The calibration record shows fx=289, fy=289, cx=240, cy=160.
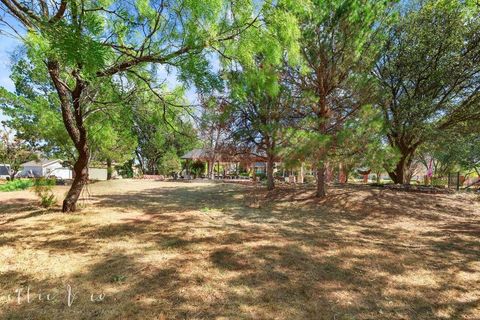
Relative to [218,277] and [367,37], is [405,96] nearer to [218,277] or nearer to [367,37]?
[367,37]

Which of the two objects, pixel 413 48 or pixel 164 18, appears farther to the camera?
pixel 413 48

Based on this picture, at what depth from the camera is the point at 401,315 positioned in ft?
9.12

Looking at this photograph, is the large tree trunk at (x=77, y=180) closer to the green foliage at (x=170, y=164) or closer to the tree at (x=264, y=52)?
the tree at (x=264, y=52)

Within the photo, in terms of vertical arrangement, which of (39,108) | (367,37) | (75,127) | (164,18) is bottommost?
(75,127)

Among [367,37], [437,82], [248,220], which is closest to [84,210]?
[248,220]

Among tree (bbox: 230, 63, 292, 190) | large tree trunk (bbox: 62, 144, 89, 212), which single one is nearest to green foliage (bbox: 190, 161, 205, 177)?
tree (bbox: 230, 63, 292, 190)

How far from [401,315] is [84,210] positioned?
7.16 meters

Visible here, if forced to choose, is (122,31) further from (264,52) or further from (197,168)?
(197,168)

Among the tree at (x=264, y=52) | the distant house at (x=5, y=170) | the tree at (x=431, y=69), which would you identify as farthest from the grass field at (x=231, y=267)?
the distant house at (x=5, y=170)

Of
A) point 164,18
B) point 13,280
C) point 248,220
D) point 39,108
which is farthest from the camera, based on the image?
point 39,108

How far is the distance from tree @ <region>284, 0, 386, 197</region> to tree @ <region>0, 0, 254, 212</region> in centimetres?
491

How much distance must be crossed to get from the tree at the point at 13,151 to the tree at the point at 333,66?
20767 mm

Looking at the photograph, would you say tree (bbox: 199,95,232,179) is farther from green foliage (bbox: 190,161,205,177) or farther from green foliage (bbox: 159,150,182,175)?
green foliage (bbox: 190,161,205,177)

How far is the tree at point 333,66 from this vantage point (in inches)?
339
